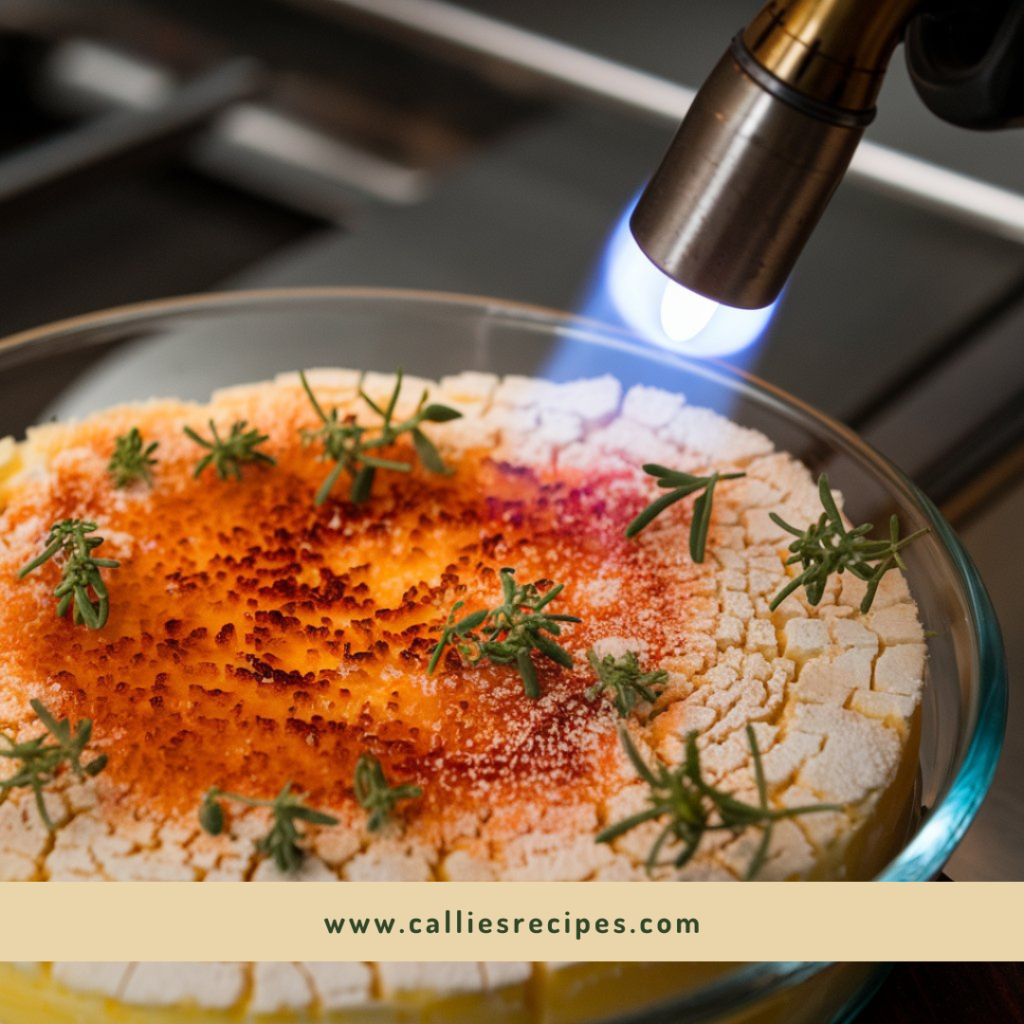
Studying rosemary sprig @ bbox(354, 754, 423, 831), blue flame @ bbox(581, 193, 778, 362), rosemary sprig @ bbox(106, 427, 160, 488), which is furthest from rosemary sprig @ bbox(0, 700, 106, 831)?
blue flame @ bbox(581, 193, 778, 362)

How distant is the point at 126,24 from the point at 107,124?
49 cm

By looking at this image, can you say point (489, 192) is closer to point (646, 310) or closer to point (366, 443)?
point (646, 310)

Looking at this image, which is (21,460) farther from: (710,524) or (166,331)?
(710,524)

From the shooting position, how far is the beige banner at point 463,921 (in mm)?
577

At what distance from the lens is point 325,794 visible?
0.65m

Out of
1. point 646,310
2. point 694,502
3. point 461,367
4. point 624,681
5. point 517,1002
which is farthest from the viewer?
point 646,310

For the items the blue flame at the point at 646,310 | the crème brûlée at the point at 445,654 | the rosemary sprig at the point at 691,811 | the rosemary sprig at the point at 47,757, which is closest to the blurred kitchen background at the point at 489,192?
the blue flame at the point at 646,310

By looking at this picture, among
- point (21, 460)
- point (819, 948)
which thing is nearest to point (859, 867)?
point (819, 948)

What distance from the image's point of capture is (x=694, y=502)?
0.83 metres

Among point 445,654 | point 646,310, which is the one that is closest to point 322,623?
point 445,654

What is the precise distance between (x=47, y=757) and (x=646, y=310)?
81 centimetres

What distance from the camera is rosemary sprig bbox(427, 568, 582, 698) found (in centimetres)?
70

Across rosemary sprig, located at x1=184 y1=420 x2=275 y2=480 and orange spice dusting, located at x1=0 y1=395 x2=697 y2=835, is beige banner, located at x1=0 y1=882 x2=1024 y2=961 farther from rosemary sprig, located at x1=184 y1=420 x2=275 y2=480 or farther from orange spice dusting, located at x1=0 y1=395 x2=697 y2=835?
rosemary sprig, located at x1=184 y1=420 x2=275 y2=480

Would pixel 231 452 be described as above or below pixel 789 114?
below
